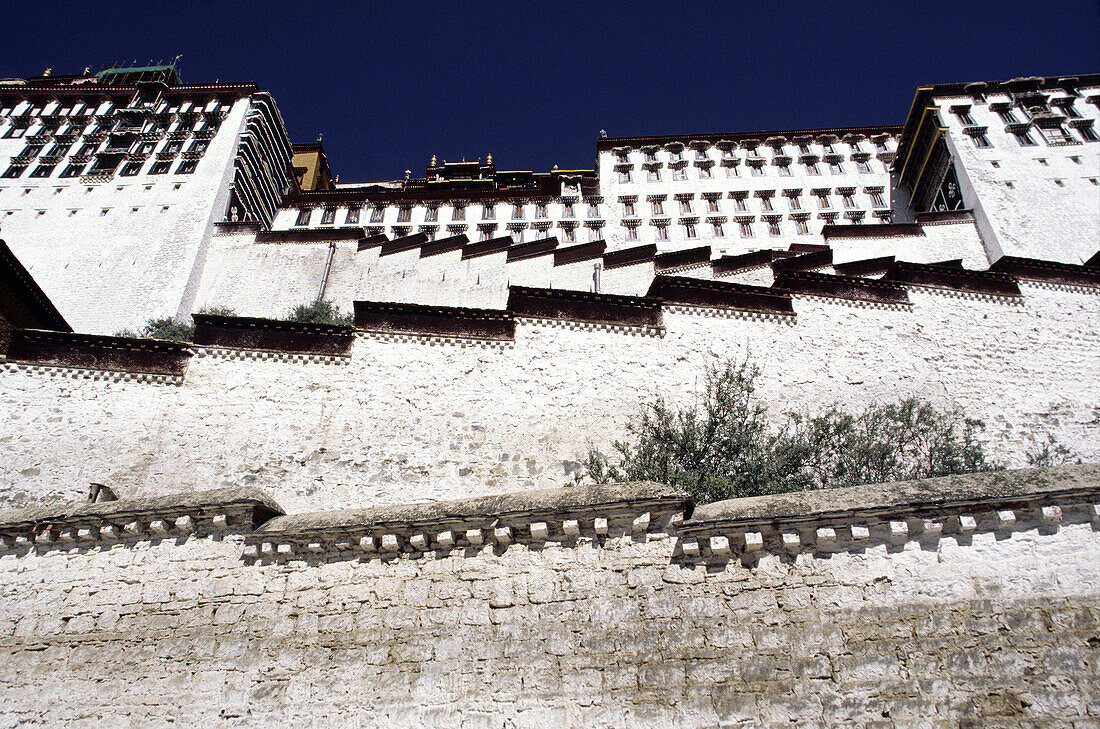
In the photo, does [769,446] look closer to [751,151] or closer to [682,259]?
[682,259]

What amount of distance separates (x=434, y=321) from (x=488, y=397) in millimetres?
1881

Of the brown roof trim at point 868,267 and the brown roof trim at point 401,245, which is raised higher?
the brown roof trim at point 401,245

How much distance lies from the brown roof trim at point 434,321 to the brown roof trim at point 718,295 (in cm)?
286

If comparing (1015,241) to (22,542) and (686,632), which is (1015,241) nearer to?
(686,632)

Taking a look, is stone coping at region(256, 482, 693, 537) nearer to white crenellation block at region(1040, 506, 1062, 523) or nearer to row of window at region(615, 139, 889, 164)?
white crenellation block at region(1040, 506, 1062, 523)

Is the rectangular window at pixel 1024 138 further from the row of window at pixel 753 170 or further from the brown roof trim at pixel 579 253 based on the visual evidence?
the brown roof trim at pixel 579 253

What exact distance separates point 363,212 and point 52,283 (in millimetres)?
12783

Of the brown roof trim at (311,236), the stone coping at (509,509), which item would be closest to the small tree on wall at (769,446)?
the stone coping at (509,509)

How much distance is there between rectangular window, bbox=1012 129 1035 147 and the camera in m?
28.8

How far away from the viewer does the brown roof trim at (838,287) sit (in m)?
13.6

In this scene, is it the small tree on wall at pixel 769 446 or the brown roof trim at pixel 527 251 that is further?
the brown roof trim at pixel 527 251

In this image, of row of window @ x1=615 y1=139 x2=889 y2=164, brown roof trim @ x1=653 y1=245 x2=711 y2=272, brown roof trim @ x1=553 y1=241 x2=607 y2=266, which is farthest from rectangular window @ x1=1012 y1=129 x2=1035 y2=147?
brown roof trim @ x1=553 y1=241 x2=607 y2=266

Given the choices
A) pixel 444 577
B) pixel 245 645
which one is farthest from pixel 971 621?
pixel 245 645

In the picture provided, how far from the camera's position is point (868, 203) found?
32812 mm
